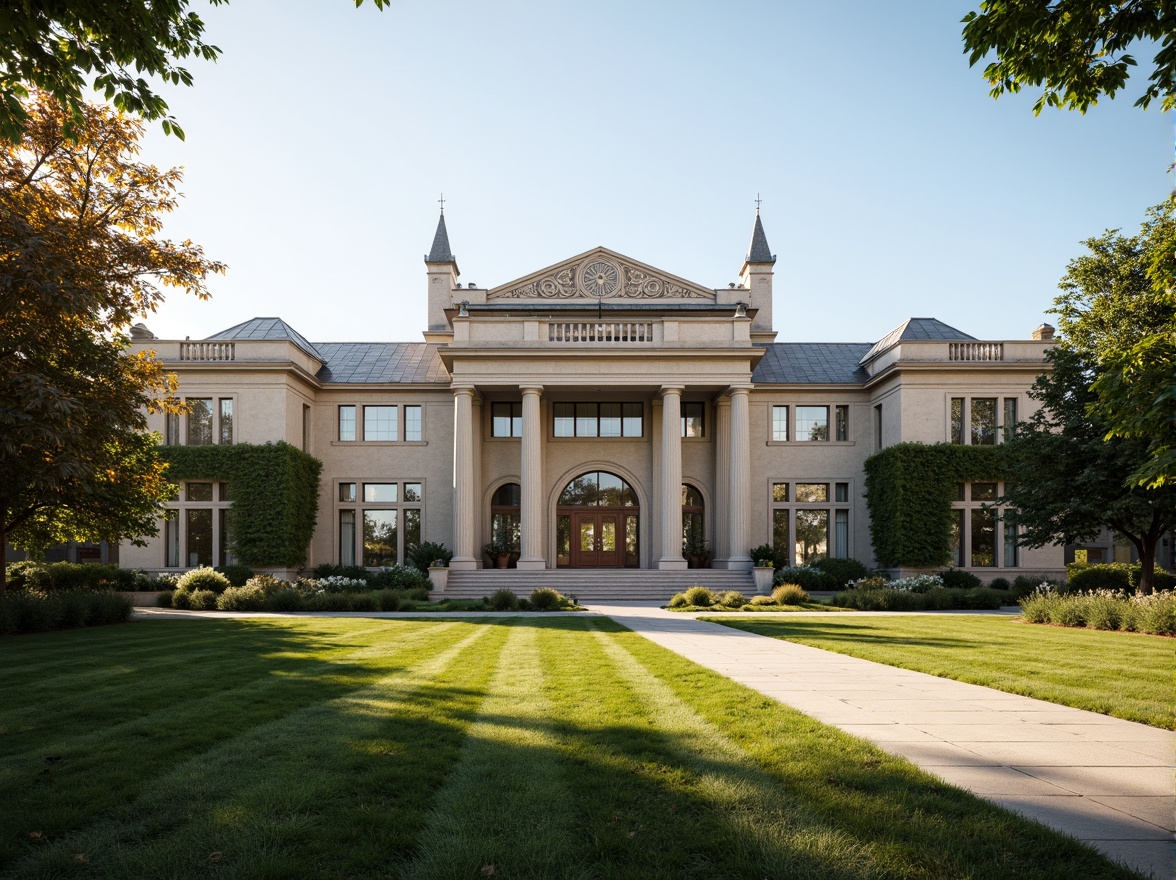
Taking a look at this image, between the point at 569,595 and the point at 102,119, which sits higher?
the point at 102,119

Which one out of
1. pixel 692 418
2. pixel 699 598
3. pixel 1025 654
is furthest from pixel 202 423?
pixel 1025 654

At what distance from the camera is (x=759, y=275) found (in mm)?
42656

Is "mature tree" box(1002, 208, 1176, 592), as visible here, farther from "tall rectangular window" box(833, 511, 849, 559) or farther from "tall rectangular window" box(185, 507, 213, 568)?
"tall rectangular window" box(185, 507, 213, 568)

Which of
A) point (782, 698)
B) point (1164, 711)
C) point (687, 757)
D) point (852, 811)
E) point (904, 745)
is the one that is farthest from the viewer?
point (782, 698)

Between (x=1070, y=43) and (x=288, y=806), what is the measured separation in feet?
35.6

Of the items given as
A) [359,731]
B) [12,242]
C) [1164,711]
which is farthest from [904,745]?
[12,242]

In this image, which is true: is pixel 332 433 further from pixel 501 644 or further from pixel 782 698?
pixel 782 698

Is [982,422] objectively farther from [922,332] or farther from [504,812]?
[504,812]

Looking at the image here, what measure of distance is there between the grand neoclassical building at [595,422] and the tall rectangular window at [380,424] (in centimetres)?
11

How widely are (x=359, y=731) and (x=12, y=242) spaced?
1151 centimetres

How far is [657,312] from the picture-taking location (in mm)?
36906

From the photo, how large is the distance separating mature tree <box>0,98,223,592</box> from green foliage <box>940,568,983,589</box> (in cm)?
2795

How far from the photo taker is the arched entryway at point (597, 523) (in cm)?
3641

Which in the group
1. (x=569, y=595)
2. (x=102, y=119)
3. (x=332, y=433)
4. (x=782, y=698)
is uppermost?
(x=102, y=119)
